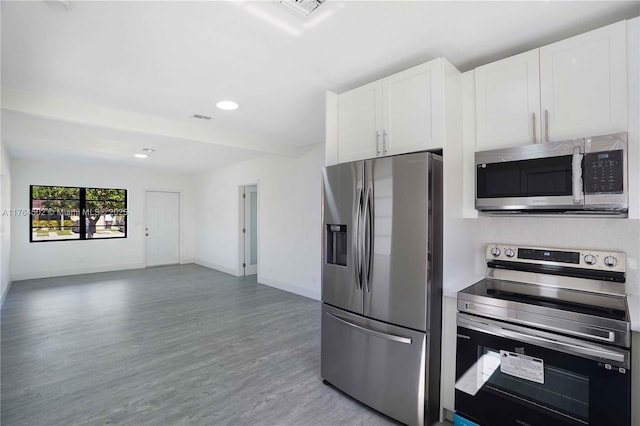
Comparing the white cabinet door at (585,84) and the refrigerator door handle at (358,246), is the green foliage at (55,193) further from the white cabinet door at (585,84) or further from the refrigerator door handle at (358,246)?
the white cabinet door at (585,84)

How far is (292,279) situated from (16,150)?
16.8 feet

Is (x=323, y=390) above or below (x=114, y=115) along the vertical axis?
below

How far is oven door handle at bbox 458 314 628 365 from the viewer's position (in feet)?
4.92

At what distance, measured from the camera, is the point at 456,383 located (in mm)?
1994

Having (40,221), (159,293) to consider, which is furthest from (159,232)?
Result: (159,293)

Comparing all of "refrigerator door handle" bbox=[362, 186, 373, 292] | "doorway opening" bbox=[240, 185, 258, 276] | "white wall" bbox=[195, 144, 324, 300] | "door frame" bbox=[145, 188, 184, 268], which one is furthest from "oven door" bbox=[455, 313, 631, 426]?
"door frame" bbox=[145, 188, 184, 268]

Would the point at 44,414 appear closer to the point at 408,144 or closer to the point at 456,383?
the point at 456,383

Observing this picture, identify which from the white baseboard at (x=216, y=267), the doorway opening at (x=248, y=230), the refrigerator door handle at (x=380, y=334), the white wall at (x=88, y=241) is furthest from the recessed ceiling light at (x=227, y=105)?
the white wall at (x=88, y=241)

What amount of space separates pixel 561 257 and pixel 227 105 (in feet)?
10.1

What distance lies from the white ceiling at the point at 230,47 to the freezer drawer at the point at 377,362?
186cm

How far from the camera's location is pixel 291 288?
5.66 meters

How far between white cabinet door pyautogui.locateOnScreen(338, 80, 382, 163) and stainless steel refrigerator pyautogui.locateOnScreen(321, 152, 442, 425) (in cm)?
25

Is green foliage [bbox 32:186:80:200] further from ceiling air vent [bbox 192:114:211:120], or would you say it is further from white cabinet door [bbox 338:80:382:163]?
white cabinet door [bbox 338:80:382:163]

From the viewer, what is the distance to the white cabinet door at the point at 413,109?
6.91 ft
